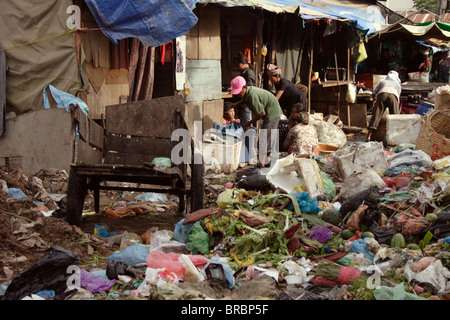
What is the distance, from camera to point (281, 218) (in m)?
5.65

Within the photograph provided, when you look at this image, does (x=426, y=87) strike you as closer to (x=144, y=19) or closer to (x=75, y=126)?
(x=144, y=19)

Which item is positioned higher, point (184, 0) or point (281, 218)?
point (184, 0)

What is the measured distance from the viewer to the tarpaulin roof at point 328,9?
1175cm

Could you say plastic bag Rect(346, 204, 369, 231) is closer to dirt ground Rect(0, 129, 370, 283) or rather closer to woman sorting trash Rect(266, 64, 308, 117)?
dirt ground Rect(0, 129, 370, 283)

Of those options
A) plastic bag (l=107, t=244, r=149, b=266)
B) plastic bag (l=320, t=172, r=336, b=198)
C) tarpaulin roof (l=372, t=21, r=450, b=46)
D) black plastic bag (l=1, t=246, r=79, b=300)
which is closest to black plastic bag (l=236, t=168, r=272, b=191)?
plastic bag (l=320, t=172, r=336, b=198)

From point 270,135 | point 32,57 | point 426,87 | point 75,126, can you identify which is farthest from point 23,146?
point 426,87

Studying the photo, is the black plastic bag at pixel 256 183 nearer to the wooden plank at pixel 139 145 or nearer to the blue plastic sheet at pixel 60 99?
the wooden plank at pixel 139 145

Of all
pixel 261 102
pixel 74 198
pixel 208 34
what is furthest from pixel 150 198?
pixel 208 34

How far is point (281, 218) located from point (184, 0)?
4.81 metres

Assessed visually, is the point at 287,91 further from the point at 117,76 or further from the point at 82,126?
the point at 82,126

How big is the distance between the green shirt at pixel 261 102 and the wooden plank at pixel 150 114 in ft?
11.0

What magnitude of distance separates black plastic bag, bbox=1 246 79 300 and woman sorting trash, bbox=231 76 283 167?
6.02 m

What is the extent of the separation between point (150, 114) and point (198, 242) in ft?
7.01

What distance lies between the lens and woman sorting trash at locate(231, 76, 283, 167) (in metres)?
9.94
